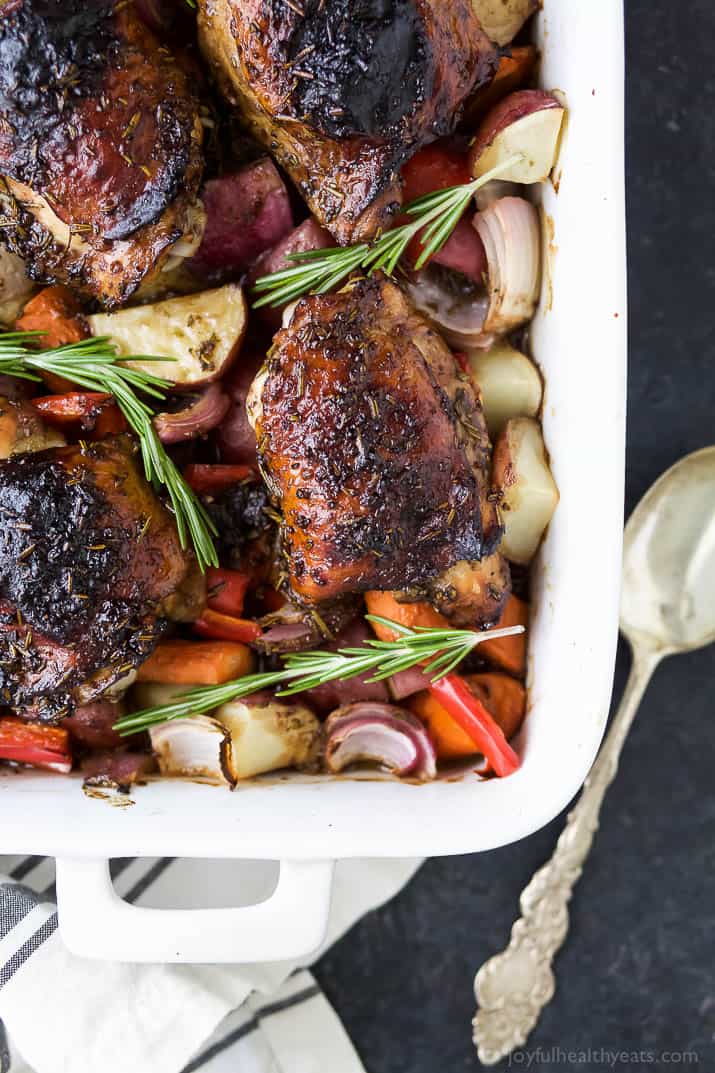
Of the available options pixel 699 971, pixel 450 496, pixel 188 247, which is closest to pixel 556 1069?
pixel 699 971

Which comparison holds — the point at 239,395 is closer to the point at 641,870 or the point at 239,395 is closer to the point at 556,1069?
the point at 641,870

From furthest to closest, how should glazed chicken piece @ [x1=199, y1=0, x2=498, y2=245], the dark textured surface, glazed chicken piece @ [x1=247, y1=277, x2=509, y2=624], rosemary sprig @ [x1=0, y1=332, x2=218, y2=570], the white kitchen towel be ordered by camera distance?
the dark textured surface, the white kitchen towel, rosemary sprig @ [x1=0, y1=332, x2=218, y2=570], glazed chicken piece @ [x1=247, y1=277, x2=509, y2=624], glazed chicken piece @ [x1=199, y1=0, x2=498, y2=245]

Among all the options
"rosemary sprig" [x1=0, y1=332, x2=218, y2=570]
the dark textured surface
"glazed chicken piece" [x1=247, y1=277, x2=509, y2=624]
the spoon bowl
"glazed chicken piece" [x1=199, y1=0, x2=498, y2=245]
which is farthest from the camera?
the dark textured surface

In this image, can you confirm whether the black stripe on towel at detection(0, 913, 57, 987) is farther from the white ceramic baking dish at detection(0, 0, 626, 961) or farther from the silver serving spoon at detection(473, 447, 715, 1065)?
the silver serving spoon at detection(473, 447, 715, 1065)

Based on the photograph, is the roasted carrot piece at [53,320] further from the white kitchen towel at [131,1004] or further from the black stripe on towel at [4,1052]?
the black stripe on towel at [4,1052]

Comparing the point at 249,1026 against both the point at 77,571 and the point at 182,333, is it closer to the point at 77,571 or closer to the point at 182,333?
the point at 77,571

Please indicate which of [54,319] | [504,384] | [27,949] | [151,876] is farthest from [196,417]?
[27,949]

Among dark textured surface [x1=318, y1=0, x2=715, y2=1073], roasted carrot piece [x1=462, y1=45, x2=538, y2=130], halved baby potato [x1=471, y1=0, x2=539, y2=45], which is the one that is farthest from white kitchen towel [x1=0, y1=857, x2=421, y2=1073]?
halved baby potato [x1=471, y1=0, x2=539, y2=45]
